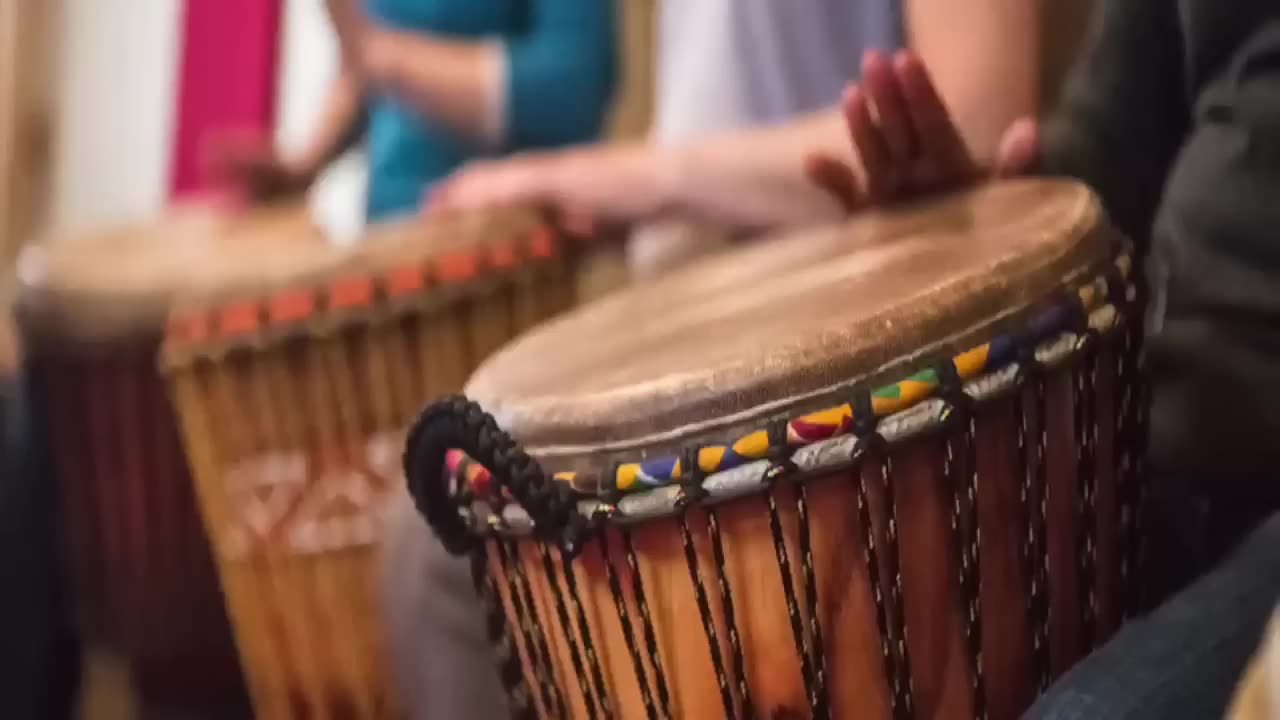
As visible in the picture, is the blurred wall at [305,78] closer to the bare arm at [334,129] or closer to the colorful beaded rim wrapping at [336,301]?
the bare arm at [334,129]

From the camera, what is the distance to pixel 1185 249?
683 mm

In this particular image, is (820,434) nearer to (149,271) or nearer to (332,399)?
(332,399)

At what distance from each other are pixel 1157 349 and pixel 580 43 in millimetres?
725

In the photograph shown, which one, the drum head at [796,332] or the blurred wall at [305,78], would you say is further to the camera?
the blurred wall at [305,78]

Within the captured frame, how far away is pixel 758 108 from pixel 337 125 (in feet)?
2.60

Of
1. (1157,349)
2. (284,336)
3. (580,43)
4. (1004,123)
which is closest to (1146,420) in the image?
(1157,349)

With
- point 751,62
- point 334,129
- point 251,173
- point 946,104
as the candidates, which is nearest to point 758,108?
point 751,62

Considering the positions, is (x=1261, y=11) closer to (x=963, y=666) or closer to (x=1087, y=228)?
(x=1087, y=228)

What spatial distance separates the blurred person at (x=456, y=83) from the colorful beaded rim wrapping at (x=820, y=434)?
744 mm

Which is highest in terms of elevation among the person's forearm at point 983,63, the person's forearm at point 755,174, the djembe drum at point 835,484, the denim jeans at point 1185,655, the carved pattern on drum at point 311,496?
the person's forearm at point 983,63

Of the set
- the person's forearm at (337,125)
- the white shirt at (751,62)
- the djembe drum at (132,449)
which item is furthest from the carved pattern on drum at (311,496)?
the person's forearm at (337,125)

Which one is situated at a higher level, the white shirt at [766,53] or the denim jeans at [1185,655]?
the white shirt at [766,53]

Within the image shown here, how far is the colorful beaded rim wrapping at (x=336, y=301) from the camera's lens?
984 mm

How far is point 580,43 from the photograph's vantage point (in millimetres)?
1248
